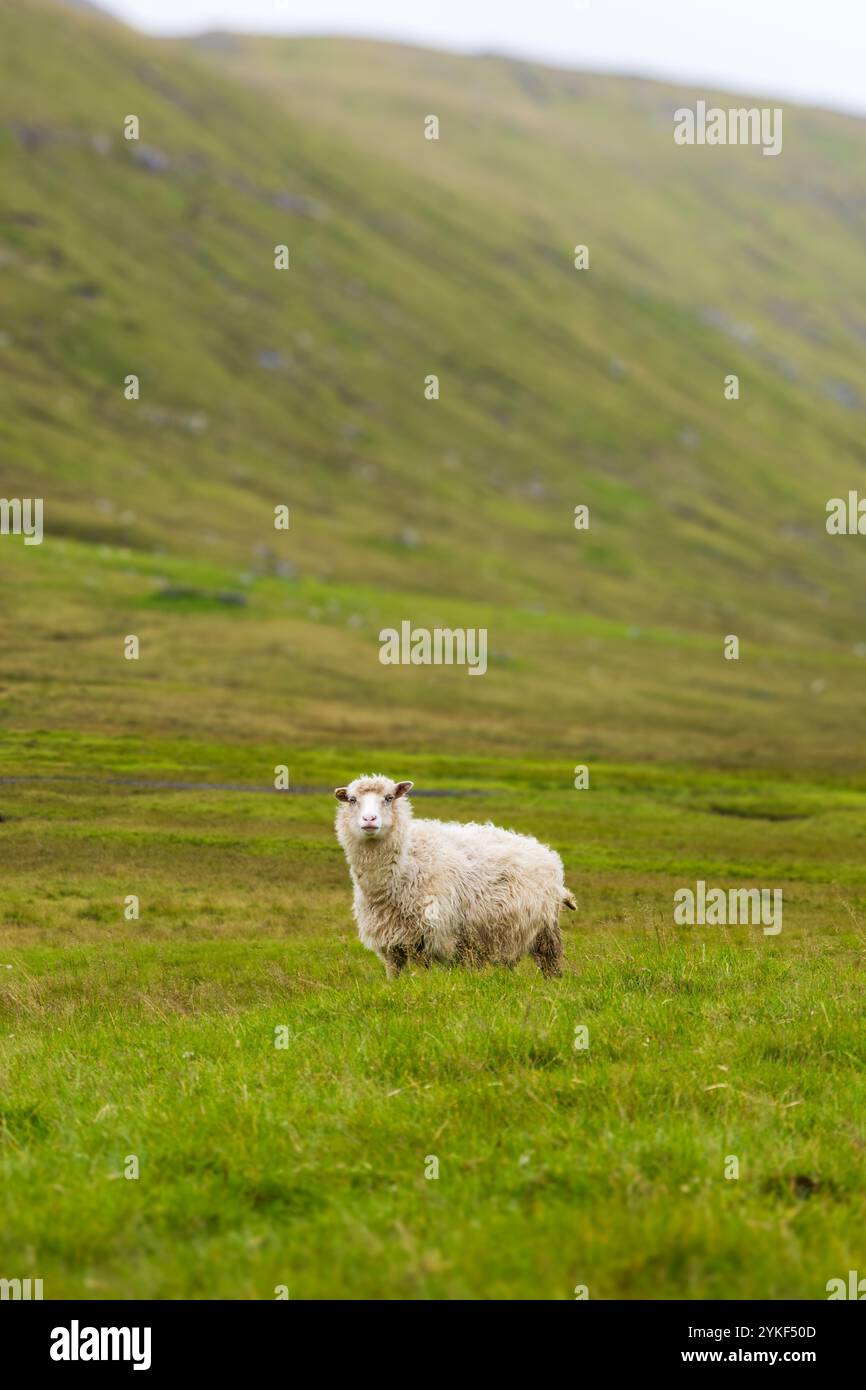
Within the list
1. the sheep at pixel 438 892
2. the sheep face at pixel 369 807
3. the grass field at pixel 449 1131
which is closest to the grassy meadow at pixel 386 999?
the grass field at pixel 449 1131

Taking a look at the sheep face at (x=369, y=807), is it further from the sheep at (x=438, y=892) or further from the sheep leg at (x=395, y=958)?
the sheep leg at (x=395, y=958)

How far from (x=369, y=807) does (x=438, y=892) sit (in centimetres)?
152

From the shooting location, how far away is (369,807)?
19.1 m

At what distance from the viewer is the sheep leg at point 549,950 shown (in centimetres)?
1994

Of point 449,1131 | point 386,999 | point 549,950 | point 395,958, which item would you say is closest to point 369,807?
point 395,958

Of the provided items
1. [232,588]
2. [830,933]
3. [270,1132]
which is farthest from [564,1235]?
[232,588]

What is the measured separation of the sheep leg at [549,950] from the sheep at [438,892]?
0.05 feet

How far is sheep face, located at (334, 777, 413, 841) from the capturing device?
1898 centimetres

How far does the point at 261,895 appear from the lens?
33.2m

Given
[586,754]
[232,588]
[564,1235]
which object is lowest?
[564,1235]

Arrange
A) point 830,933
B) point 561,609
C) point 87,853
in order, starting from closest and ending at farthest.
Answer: point 830,933 → point 87,853 → point 561,609

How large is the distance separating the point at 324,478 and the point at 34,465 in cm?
4745

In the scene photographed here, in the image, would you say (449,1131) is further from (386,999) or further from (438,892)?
(438,892)
